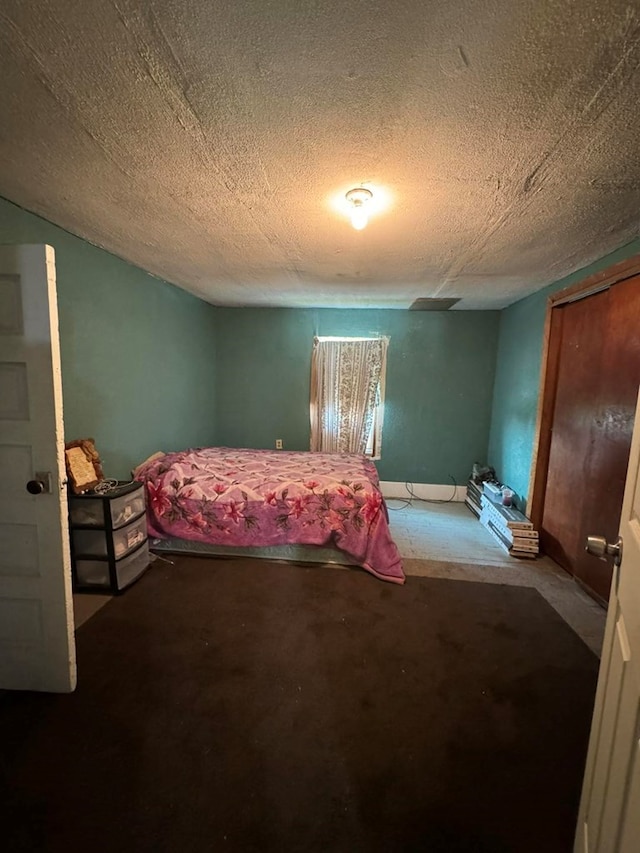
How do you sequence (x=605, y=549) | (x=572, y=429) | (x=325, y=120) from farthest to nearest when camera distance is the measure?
(x=572, y=429), (x=325, y=120), (x=605, y=549)

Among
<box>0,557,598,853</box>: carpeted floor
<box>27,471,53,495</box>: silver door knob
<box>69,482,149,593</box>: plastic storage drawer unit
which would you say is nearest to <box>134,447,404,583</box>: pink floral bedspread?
<box>69,482,149,593</box>: plastic storage drawer unit

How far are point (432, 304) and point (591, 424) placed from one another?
2.15 metres

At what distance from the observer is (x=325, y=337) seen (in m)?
4.47

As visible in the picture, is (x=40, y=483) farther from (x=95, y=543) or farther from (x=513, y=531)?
(x=513, y=531)

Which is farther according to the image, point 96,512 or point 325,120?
point 96,512

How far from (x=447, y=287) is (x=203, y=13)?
2902 mm

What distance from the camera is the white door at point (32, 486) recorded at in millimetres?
1350

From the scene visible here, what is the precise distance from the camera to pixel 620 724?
0.80 metres

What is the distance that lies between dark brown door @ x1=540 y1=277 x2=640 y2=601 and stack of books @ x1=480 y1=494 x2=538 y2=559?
167mm

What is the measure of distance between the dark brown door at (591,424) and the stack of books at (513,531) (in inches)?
6.6

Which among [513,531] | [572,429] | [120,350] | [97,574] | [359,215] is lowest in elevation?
[97,574]

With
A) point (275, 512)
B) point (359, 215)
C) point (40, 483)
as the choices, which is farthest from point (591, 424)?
point (40, 483)

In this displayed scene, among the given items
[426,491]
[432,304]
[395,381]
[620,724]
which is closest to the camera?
[620,724]

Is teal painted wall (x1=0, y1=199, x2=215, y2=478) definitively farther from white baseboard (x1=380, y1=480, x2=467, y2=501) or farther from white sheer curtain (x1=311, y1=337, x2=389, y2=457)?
white baseboard (x1=380, y1=480, x2=467, y2=501)
